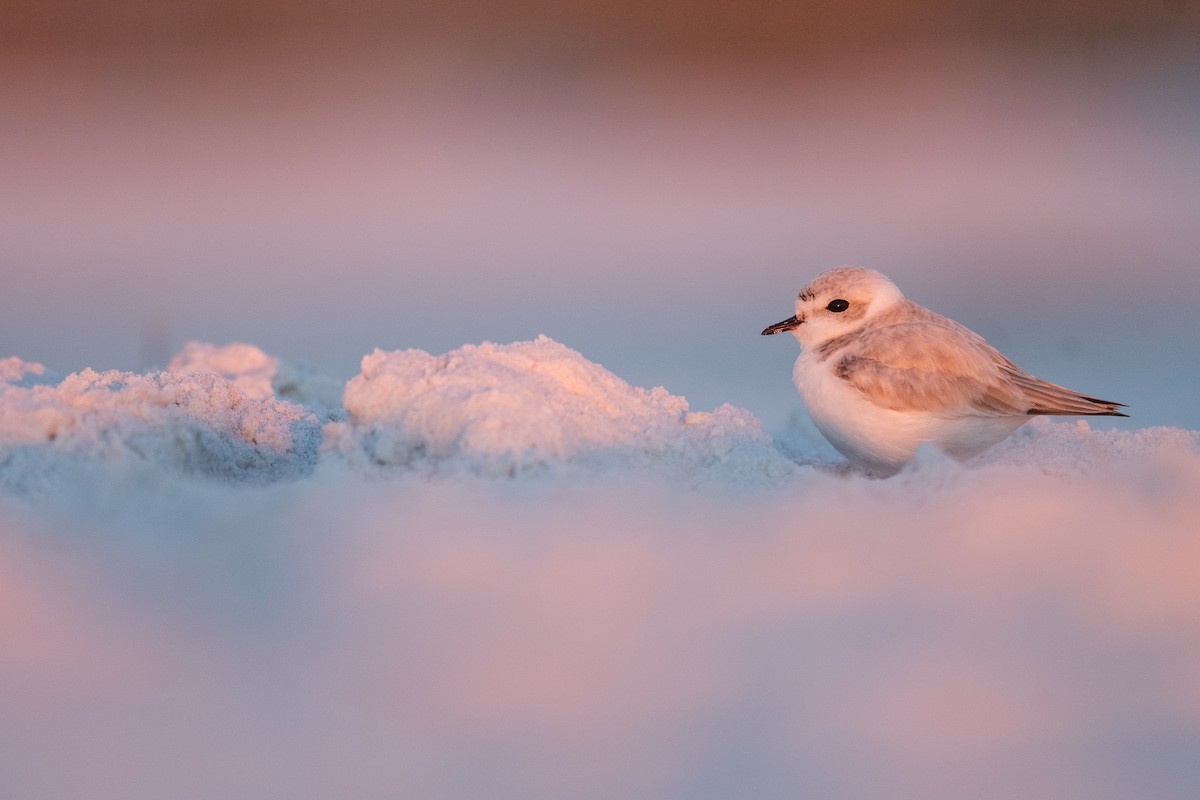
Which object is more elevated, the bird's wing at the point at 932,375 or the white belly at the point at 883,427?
the bird's wing at the point at 932,375

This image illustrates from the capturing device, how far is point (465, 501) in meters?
2.66

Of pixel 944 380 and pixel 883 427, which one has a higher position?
pixel 944 380

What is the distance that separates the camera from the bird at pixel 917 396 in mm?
3367

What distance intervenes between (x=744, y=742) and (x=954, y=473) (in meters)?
1.03

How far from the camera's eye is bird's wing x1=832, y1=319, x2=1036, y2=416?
3355 mm

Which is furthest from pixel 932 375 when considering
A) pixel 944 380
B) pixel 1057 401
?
pixel 1057 401

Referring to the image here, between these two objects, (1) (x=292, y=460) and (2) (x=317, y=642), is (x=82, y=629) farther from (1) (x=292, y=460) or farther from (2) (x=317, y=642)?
(1) (x=292, y=460)

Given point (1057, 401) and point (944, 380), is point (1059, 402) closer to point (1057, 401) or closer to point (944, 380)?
point (1057, 401)

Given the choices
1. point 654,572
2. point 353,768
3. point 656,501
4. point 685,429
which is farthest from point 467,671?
point 685,429

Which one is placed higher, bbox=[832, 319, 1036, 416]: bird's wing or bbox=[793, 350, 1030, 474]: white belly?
bbox=[832, 319, 1036, 416]: bird's wing

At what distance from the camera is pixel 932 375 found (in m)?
3.39

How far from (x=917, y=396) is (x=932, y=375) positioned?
87 millimetres

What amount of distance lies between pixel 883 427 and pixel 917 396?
0.42 ft

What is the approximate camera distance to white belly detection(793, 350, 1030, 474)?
133 inches
